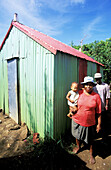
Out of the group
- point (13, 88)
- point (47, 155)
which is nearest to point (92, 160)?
point (47, 155)

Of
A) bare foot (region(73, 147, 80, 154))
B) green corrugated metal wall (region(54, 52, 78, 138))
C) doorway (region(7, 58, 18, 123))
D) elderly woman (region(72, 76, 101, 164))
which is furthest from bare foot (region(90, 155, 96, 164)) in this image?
doorway (region(7, 58, 18, 123))

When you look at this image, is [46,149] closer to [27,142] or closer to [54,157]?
[54,157]

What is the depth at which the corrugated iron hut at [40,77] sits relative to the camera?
294 centimetres

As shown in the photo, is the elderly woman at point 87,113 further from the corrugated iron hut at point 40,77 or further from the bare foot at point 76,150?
the corrugated iron hut at point 40,77

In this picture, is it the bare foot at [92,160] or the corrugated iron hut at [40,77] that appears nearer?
the bare foot at [92,160]

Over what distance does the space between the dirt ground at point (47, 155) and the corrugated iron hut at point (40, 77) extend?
1.41ft

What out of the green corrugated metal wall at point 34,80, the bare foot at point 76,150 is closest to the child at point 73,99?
the green corrugated metal wall at point 34,80

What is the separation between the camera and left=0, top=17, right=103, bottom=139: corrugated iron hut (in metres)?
2.94

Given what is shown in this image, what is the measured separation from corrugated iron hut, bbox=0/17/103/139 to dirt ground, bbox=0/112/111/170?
0.43m

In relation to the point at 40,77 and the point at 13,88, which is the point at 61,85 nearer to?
the point at 40,77

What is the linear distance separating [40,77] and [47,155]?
8.06 ft

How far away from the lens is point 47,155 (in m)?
2.65

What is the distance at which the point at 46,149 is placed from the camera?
9.10ft

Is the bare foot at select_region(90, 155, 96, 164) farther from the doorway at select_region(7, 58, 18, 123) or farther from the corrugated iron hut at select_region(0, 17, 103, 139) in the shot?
the doorway at select_region(7, 58, 18, 123)
